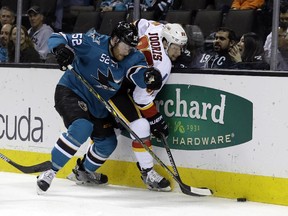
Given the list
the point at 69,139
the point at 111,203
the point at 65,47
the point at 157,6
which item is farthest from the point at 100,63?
the point at 111,203

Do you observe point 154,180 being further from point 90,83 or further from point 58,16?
point 58,16

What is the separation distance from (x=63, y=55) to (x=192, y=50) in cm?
85

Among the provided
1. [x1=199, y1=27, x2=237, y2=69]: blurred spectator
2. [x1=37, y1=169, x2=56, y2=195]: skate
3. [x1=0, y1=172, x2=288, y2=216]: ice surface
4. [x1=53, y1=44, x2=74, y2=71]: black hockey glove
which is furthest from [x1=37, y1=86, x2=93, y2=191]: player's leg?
[x1=199, y1=27, x2=237, y2=69]: blurred spectator

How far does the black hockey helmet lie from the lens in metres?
5.50

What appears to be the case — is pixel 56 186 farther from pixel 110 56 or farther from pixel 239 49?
pixel 239 49

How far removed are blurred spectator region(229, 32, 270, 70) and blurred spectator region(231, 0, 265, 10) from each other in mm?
157

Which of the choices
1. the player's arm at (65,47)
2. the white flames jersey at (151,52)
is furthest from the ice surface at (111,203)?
the player's arm at (65,47)

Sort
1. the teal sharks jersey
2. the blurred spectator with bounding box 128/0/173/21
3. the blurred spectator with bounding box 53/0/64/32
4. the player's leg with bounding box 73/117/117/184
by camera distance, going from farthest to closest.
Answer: the blurred spectator with bounding box 53/0/64/32
the blurred spectator with bounding box 128/0/173/21
the player's leg with bounding box 73/117/117/184
the teal sharks jersey

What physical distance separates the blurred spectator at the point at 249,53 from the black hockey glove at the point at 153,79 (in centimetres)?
45

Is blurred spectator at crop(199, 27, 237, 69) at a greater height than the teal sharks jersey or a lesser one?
greater

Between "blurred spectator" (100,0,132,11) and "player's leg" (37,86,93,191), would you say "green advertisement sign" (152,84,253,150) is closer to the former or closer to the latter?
"player's leg" (37,86,93,191)

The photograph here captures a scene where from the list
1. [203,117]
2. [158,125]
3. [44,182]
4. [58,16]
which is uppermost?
[58,16]

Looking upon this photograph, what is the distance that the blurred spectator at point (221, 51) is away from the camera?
5.59m

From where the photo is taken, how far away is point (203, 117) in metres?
5.62
